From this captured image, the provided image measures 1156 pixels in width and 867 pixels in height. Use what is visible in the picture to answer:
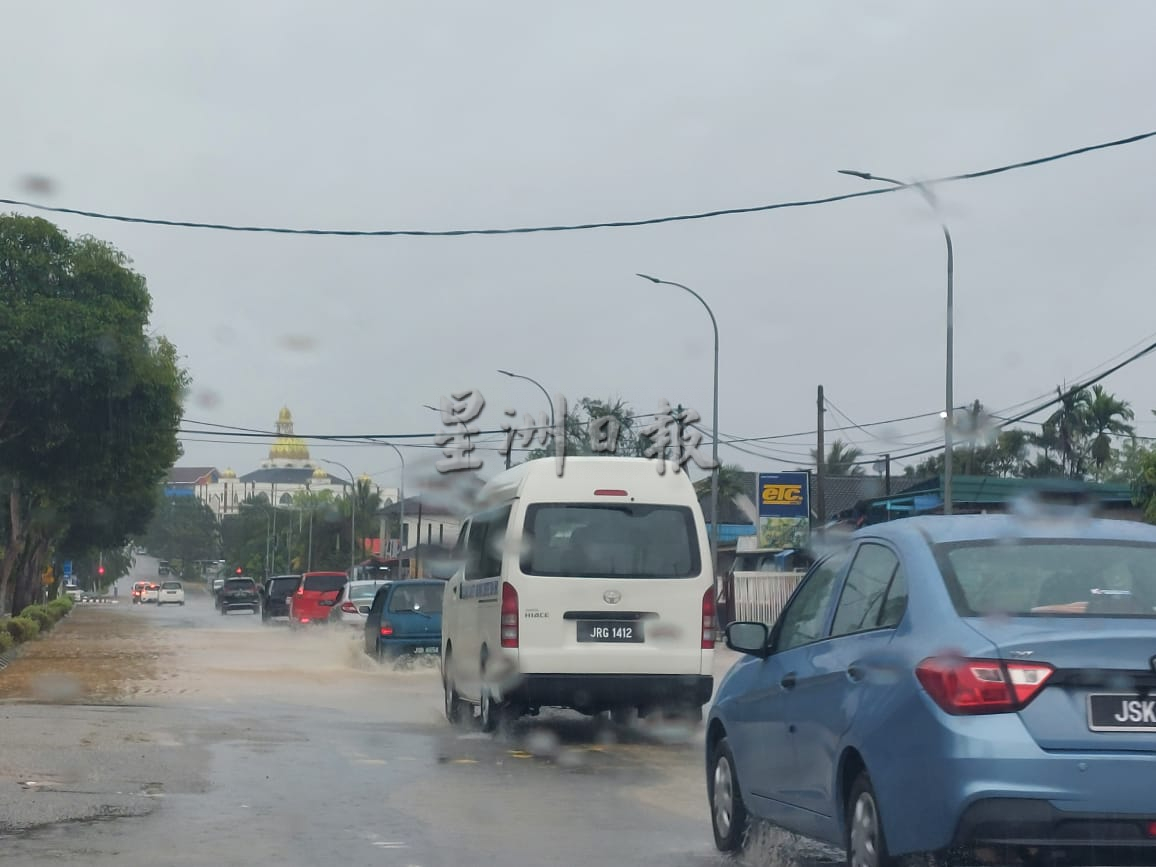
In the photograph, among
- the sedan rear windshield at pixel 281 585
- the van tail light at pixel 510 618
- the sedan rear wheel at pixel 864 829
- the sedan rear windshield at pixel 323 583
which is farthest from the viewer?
Answer: the sedan rear windshield at pixel 281 585

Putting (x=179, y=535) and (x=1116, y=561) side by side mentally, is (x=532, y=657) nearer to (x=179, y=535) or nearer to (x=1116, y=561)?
(x=1116, y=561)

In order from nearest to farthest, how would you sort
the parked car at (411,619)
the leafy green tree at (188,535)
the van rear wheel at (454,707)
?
the van rear wheel at (454,707)
the parked car at (411,619)
the leafy green tree at (188,535)

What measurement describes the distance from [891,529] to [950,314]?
74.7 ft

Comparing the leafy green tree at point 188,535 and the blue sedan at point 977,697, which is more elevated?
the leafy green tree at point 188,535

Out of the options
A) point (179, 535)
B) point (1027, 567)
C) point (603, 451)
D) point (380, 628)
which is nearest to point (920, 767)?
Answer: point (1027, 567)

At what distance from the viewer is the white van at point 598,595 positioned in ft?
44.4

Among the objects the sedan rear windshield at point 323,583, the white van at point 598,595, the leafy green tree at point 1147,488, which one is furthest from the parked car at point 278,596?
the white van at point 598,595

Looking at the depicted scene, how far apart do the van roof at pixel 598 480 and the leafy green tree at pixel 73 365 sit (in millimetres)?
20665

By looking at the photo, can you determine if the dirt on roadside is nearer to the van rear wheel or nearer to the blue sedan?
the van rear wheel

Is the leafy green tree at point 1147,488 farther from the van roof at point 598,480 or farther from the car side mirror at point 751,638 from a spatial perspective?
the car side mirror at point 751,638

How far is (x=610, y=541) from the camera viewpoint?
1391 centimetres

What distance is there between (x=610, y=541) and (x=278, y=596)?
138 feet

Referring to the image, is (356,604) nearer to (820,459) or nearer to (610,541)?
(820,459)

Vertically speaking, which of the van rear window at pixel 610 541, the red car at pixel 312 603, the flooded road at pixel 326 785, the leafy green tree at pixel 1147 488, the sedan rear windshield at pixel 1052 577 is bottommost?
the flooded road at pixel 326 785
